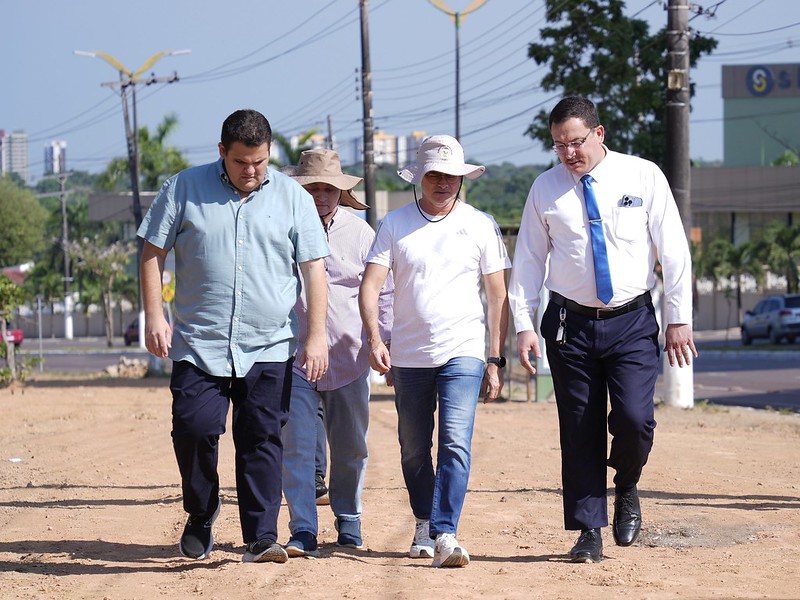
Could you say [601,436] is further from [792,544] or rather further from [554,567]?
[792,544]

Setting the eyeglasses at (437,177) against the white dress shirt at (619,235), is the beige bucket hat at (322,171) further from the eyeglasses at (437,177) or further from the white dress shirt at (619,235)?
the white dress shirt at (619,235)

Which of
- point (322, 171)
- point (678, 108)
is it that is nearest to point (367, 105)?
point (678, 108)

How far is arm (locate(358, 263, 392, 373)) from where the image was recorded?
20.3 ft

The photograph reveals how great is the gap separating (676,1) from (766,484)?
32.2ft

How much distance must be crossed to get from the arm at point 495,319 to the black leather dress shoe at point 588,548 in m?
0.79

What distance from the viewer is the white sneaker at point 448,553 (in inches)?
232

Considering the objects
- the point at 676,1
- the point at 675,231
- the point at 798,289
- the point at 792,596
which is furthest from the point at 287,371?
the point at 798,289

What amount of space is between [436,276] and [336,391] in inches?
35.3

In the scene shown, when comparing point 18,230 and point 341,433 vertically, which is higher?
point 18,230

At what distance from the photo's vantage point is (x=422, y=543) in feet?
20.6

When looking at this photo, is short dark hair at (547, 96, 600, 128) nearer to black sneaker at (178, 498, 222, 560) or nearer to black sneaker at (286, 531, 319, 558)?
black sneaker at (286, 531, 319, 558)

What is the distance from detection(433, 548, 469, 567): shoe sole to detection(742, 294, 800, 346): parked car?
34.3 m

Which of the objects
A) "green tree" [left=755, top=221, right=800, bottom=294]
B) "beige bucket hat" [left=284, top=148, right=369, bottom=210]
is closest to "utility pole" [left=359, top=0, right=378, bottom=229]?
"beige bucket hat" [left=284, top=148, right=369, bottom=210]

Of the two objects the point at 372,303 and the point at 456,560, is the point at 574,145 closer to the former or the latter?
the point at 372,303
